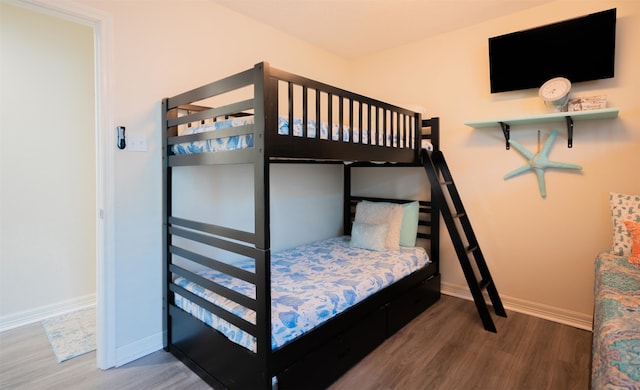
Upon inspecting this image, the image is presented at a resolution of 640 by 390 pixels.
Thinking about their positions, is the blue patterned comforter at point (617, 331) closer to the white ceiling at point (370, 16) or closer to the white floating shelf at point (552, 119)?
the white floating shelf at point (552, 119)

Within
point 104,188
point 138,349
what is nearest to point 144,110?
point 104,188

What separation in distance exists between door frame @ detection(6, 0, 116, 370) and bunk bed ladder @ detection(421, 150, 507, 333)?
2279 millimetres

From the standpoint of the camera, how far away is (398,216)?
9.77 feet

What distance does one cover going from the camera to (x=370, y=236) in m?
2.90

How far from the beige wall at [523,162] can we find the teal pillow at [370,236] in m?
0.71

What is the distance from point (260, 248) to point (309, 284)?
697 mm

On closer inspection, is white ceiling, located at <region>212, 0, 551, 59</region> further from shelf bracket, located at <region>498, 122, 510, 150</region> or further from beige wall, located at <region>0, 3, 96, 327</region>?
beige wall, located at <region>0, 3, 96, 327</region>

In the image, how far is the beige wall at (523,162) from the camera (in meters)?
2.26

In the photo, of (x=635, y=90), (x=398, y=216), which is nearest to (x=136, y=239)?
(x=398, y=216)

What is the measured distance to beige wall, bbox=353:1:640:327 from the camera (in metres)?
2.26

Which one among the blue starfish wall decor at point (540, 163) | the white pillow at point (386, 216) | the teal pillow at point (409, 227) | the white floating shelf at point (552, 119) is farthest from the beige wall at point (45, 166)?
the blue starfish wall decor at point (540, 163)

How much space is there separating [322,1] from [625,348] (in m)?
2.60

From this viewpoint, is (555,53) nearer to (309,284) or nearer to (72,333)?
(309,284)

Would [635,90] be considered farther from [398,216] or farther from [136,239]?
[136,239]
